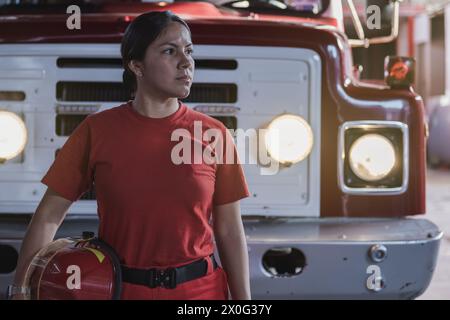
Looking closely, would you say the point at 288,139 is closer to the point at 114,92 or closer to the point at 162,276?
the point at 114,92

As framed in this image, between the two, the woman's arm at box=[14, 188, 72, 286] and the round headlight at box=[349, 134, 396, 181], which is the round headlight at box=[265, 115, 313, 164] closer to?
the round headlight at box=[349, 134, 396, 181]

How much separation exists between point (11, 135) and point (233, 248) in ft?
4.48

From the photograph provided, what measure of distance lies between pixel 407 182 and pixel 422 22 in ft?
62.5

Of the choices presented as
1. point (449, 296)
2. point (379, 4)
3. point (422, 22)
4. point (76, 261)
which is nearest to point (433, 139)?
point (422, 22)

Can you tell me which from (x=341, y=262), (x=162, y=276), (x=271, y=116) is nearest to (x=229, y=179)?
(x=162, y=276)

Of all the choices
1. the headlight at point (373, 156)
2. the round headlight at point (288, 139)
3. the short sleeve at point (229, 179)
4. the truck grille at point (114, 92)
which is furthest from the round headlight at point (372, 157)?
the short sleeve at point (229, 179)

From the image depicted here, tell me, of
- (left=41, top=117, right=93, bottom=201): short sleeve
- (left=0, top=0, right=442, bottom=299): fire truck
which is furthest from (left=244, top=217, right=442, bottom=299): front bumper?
(left=41, top=117, right=93, bottom=201): short sleeve

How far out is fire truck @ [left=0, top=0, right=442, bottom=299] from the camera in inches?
126

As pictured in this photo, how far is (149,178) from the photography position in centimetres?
211

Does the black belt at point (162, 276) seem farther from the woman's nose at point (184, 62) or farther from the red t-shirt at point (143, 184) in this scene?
the woman's nose at point (184, 62)

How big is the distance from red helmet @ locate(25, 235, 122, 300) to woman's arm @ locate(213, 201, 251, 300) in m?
0.35

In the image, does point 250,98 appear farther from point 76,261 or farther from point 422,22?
point 422,22

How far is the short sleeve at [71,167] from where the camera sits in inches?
86.2

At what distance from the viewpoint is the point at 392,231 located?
10.4 feet
